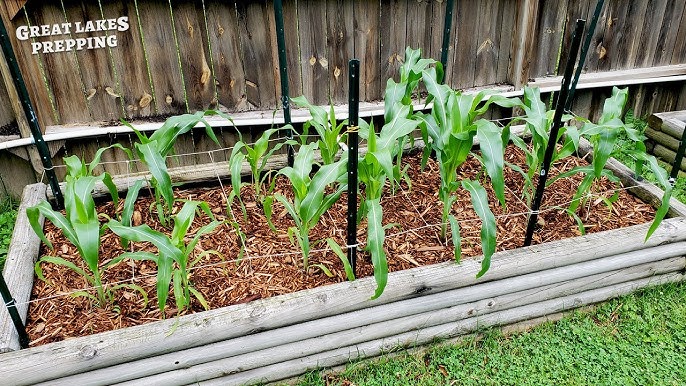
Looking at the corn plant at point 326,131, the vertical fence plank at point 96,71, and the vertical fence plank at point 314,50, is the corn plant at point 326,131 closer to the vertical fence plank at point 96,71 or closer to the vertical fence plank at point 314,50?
the vertical fence plank at point 314,50

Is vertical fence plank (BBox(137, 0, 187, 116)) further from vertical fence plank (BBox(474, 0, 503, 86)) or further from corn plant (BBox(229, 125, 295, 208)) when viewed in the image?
vertical fence plank (BBox(474, 0, 503, 86))

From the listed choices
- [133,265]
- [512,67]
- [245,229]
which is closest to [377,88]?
[512,67]

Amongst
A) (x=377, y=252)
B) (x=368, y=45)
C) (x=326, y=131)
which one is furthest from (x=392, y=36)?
(x=377, y=252)

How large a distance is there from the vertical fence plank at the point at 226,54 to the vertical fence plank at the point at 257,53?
0.12 ft

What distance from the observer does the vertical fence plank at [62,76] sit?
297 cm

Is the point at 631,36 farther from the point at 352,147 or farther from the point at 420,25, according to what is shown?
the point at 352,147

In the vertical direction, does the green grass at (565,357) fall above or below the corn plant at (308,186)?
below

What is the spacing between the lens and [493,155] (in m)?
2.11

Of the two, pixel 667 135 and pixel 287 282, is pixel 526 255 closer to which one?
pixel 287 282

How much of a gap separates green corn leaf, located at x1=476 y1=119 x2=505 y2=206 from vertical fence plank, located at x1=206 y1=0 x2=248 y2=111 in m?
1.80

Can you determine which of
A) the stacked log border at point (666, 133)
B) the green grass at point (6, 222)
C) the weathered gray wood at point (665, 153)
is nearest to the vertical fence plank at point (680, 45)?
the stacked log border at point (666, 133)

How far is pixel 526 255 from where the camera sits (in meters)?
2.38

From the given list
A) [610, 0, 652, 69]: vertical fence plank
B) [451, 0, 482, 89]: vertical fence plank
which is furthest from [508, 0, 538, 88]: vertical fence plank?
[610, 0, 652, 69]: vertical fence plank

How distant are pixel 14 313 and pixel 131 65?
177 centimetres
